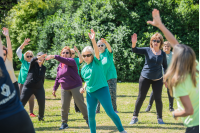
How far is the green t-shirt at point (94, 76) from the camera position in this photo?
15.5 ft

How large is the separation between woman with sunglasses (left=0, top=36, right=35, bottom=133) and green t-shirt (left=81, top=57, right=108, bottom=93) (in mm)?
2390

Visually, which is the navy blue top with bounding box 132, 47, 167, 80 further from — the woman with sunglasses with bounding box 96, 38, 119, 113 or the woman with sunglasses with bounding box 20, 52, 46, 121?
the woman with sunglasses with bounding box 20, 52, 46, 121

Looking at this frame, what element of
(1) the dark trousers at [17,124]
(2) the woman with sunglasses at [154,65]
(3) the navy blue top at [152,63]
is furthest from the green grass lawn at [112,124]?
(1) the dark trousers at [17,124]

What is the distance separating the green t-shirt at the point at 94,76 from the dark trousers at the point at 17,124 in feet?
7.84

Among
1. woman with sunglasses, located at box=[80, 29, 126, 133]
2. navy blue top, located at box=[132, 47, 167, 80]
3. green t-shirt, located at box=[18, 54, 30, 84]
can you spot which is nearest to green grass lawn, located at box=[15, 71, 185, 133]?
woman with sunglasses, located at box=[80, 29, 126, 133]

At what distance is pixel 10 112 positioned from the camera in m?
2.32

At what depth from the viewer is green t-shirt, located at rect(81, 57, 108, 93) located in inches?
186

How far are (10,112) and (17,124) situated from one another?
15cm

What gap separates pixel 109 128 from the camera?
5891mm

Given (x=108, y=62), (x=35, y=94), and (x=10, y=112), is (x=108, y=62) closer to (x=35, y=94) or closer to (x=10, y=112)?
(x=35, y=94)

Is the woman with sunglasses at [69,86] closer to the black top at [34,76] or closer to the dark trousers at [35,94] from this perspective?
the black top at [34,76]

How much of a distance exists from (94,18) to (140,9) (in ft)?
12.1

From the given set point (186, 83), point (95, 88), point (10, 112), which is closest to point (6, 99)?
point (10, 112)

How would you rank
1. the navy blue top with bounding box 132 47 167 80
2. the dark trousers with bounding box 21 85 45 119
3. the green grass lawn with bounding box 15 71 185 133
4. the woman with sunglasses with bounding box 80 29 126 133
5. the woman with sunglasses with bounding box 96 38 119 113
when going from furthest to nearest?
the woman with sunglasses with bounding box 96 38 119 113, the dark trousers with bounding box 21 85 45 119, the navy blue top with bounding box 132 47 167 80, the green grass lawn with bounding box 15 71 185 133, the woman with sunglasses with bounding box 80 29 126 133
